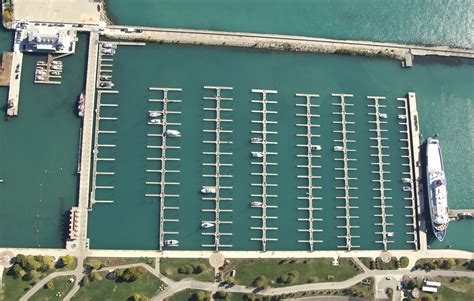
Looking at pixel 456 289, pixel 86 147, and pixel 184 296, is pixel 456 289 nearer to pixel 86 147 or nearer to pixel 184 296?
pixel 184 296

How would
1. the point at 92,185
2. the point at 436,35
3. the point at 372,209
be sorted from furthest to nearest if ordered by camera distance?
the point at 436,35
the point at 372,209
the point at 92,185

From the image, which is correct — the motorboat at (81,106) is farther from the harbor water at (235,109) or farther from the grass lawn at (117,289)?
the grass lawn at (117,289)

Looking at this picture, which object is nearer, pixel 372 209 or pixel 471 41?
pixel 372 209

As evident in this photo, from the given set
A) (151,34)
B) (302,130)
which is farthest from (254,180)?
(151,34)

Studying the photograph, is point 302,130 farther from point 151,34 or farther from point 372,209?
point 151,34

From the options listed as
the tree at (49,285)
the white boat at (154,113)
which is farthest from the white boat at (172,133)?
the tree at (49,285)

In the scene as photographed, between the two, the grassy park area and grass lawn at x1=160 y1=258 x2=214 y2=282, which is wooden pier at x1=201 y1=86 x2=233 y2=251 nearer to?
grass lawn at x1=160 y1=258 x2=214 y2=282

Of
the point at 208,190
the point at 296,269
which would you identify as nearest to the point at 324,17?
the point at 208,190

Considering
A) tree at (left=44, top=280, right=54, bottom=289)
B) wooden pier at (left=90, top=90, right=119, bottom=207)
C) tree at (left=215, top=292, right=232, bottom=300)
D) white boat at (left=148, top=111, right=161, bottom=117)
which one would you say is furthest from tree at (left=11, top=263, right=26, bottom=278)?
white boat at (left=148, top=111, right=161, bottom=117)
